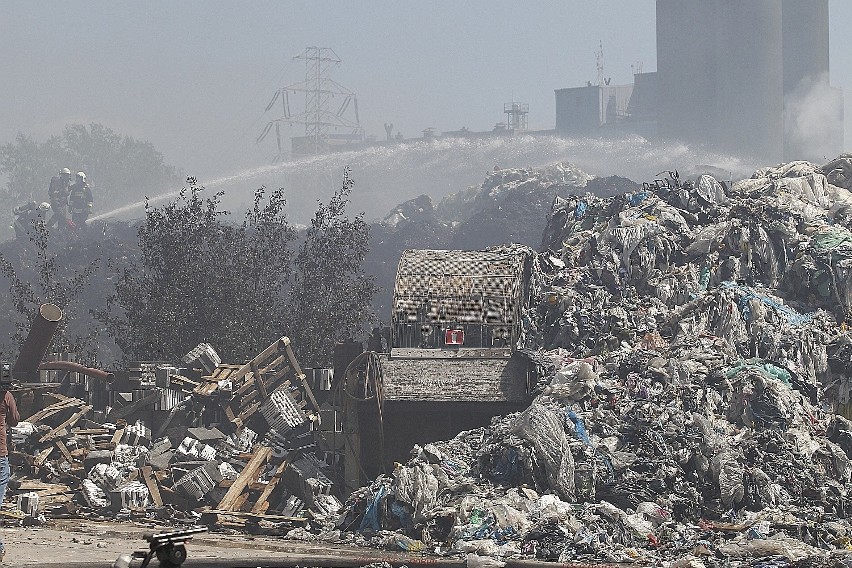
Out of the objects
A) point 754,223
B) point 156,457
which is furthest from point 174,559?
point 754,223

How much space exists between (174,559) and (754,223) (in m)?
16.5

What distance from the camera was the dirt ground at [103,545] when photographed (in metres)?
11.7

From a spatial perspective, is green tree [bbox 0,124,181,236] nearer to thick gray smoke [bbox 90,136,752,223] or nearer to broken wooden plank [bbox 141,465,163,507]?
thick gray smoke [bbox 90,136,752,223]

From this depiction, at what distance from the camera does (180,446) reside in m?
18.0

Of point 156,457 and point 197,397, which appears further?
point 197,397

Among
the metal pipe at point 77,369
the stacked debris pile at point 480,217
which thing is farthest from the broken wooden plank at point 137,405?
the stacked debris pile at point 480,217

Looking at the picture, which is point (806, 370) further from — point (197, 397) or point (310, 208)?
point (310, 208)

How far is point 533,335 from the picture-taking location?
2033 centimetres

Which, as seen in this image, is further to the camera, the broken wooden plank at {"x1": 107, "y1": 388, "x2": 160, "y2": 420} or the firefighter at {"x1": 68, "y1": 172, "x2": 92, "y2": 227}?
the firefighter at {"x1": 68, "y1": 172, "x2": 92, "y2": 227}

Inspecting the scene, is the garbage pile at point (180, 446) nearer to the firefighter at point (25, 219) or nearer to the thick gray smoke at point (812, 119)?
the firefighter at point (25, 219)

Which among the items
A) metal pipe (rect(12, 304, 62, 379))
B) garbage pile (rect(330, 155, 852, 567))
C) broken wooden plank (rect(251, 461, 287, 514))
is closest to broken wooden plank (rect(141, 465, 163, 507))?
broken wooden plank (rect(251, 461, 287, 514))

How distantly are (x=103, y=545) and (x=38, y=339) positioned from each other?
574 centimetres

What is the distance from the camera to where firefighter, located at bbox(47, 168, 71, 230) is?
80562mm

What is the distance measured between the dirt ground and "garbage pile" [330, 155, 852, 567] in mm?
1240
